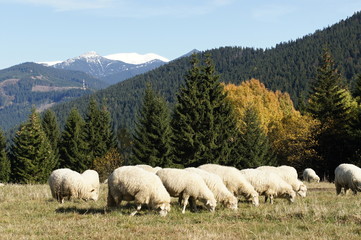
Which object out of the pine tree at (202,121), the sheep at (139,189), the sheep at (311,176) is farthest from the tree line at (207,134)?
the sheep at (139,189)

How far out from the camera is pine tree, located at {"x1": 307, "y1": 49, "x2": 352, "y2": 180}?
144 feet

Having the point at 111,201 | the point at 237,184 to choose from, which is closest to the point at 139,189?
the point at 111,201

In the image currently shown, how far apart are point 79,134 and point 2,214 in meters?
48.7

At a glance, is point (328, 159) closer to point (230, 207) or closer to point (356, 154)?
point (356, 154)

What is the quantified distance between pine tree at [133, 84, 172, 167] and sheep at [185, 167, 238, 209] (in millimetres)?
32600

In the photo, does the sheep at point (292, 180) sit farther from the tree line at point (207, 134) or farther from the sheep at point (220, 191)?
the tree line at point (207, 134)

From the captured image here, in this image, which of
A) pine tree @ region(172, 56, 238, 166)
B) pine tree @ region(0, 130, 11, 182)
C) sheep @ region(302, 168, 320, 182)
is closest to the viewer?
sheep @ region(302, 168, 320, 182)

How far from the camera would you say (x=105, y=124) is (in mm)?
62750

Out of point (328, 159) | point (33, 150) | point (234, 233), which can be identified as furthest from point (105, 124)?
point (234, 233)

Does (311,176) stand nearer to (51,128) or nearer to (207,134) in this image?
(207,134)

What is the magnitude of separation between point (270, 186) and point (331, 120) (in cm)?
3026

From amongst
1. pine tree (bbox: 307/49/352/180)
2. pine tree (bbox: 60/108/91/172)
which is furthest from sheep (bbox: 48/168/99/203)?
pine tree (bbox: 60/108/91/172)

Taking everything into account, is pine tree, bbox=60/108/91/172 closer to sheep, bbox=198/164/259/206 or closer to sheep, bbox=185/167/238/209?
sheep, bbox=198/164/259/206

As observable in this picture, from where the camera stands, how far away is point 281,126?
197ft
